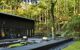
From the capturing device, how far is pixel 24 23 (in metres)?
39.3

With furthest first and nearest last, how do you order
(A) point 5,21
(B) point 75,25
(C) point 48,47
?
(B) point 75,25 < (A) point 5,21 < (C) point 48,47

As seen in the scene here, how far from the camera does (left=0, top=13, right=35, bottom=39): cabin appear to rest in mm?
31597

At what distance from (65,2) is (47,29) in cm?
885

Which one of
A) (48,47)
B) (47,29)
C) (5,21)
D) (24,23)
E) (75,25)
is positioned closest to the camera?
(48,47)

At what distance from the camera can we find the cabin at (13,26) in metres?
31.6

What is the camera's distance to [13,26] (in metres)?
34.8

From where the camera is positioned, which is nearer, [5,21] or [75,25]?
[5,21]

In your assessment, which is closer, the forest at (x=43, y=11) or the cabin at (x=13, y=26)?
the cabin at (x=13, y=26)

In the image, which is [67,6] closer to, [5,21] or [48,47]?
[5,21]

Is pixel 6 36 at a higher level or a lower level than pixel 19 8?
lower

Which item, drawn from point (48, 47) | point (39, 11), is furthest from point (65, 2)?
point (48, 47)

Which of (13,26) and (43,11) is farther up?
(43,11)

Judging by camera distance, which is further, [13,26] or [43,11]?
[43,11]

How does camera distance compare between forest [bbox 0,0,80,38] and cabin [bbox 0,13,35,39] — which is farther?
forest [bbox 0,0,80,38]
